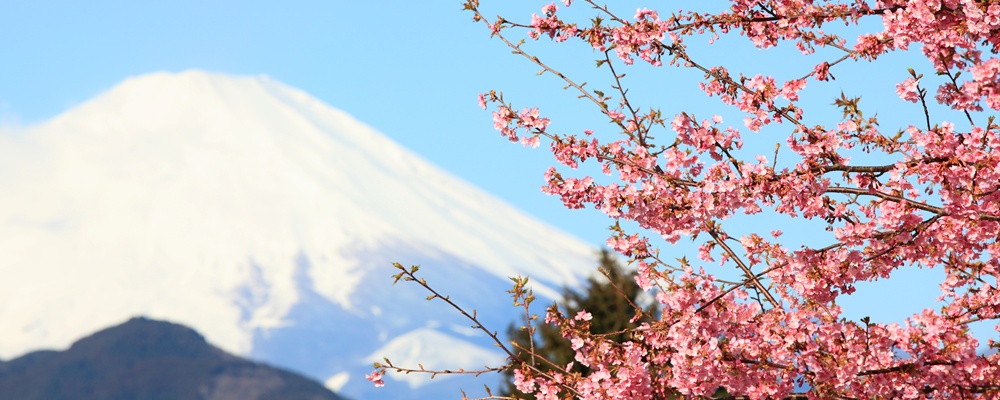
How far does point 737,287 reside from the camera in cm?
767

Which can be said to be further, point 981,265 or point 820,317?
Answer: point 981,265

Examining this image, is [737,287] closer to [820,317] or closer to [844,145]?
[820,317]

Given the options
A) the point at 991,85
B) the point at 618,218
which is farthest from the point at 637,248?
the point at 991,85

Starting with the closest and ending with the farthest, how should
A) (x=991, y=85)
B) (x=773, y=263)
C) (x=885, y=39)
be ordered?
(x=991, y=85), (x=885, y=39), (x=773, y=263)

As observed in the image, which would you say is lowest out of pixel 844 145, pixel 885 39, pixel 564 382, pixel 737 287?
pixel 564 382

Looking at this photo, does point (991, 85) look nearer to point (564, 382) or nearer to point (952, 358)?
point (952, 358)

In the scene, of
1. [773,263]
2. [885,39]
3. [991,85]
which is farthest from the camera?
[773,263]

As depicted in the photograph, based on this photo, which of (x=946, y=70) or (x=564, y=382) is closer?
(x=946, y=70)

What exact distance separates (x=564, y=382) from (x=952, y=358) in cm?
247

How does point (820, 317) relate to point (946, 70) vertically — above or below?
below

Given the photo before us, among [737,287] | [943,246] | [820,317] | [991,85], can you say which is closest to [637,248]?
[737,287]

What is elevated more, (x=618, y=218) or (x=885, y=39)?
(x=885, y=39)

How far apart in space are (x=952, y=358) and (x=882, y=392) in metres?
0.47

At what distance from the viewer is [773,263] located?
777cm
